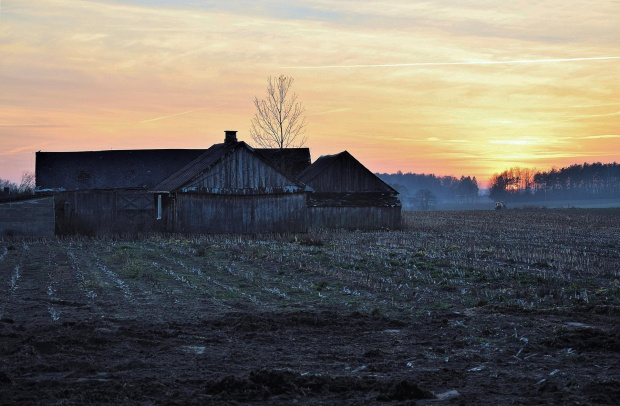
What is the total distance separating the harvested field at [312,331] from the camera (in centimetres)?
785

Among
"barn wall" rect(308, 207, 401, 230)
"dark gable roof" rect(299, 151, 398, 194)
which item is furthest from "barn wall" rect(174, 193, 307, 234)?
"dark gable roof" rect(299, 151, 398, 194)

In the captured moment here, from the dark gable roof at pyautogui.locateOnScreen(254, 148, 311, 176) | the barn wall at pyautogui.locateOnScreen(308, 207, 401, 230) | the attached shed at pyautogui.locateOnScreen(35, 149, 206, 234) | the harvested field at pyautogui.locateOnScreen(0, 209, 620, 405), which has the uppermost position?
the dark gable roof at pyautogui.locateOnScreen(254, 148, 311, 176)

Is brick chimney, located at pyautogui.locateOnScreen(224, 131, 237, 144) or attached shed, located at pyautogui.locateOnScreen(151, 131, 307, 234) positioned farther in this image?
brick chimney, located at pyautogui.locateOnScreen(224, 131, 237, 144)

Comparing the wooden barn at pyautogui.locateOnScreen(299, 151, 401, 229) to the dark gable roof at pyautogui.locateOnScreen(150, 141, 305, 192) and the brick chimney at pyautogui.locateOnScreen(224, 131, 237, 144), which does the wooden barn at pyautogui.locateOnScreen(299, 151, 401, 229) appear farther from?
Result: the brick chimney at pyautogui.locateOnScreen(224, 131, 237, 144)

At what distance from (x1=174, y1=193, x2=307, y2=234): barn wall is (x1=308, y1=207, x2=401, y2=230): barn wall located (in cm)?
382

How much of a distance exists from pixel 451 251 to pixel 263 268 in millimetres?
8468

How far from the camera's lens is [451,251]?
26000 mm

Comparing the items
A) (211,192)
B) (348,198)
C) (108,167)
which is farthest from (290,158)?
(211,192)

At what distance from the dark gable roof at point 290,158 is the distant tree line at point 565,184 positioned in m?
146

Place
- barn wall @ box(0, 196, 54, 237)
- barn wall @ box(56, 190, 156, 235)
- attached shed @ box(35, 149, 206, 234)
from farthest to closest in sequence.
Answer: barn wall @ box(56, 190, 156, 235)
attached shed @ box(35, 149, 206, 234)
barn wall @ box(0, 196, 54, 237)

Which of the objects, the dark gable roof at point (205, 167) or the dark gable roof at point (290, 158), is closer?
the dark gable roof at point (205, 167)

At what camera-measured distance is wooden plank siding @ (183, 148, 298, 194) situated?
37438 millimetres

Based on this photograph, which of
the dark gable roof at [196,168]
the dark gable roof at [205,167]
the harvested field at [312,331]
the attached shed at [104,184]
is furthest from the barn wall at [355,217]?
the harvested field at [312,331]

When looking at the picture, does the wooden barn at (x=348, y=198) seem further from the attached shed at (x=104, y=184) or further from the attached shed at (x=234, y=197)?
the attached shed at (x=104, y=184)
